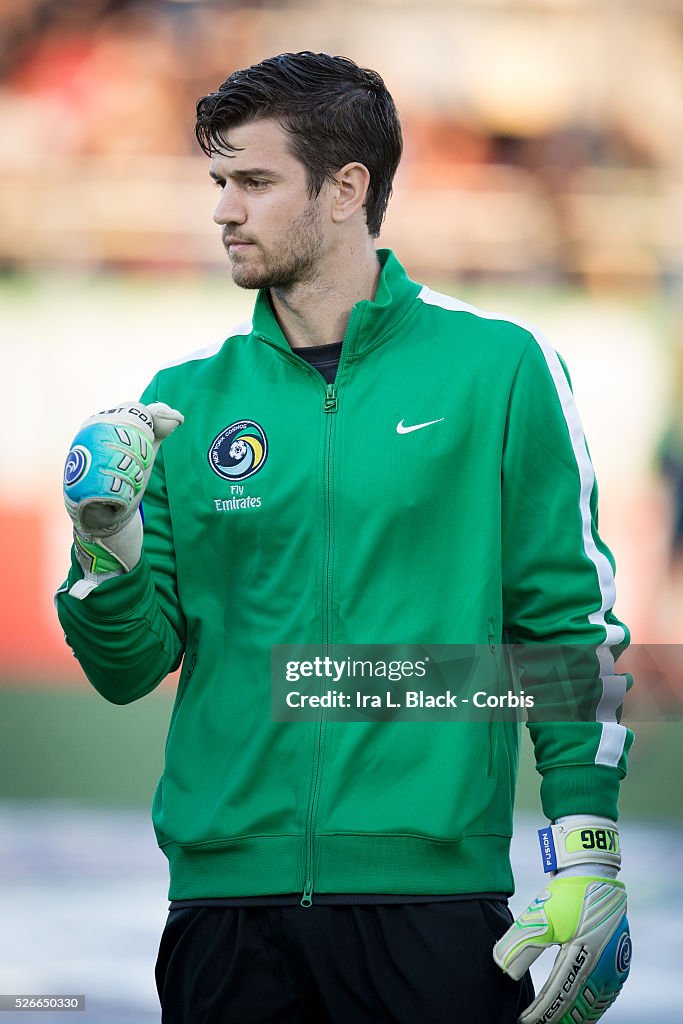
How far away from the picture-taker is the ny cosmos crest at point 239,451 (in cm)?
245

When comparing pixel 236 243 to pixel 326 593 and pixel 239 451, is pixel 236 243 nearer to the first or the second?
pixel 239 451

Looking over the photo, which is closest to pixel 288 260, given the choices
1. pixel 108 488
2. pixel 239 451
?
pixel 239 451

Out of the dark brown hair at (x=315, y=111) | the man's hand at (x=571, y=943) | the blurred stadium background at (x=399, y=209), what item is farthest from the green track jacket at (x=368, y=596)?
the blurred stadium background at (x=399, y=209)

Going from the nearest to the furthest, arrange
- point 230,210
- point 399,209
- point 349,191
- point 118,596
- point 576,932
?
point 576,932, point 118,596, point 230,210, point 349,191, point 399,209

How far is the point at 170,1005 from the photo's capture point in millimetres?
2312

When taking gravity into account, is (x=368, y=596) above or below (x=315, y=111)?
below

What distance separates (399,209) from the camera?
27.1 ft

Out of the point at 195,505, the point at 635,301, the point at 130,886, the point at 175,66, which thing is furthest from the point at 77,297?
the point at 195,505

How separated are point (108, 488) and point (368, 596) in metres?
0.40

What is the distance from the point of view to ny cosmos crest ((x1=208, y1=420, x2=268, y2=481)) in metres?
2.45

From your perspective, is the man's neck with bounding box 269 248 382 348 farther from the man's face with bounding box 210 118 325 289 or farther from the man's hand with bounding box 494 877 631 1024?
the man's hand with bounding box 494 877 631 1024

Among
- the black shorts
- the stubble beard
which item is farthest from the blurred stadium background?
the black shorts

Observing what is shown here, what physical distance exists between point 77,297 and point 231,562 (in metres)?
5.96

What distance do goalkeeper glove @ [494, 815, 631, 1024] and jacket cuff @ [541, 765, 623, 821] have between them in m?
0.02
